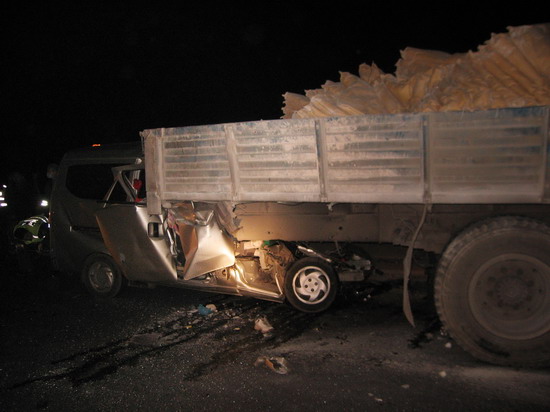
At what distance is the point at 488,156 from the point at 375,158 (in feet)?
3.00

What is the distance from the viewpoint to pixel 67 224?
18.5 feet

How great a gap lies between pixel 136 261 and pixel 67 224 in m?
1.51

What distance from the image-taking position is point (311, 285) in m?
4.54

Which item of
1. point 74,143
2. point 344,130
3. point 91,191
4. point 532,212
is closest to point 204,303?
point 91,191

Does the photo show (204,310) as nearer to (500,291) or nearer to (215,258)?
(215,258)

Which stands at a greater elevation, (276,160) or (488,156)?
(276,160)

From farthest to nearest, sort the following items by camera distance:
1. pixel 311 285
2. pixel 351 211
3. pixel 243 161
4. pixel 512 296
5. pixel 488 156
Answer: pixel 311 285
pixel 351 211
pixel 243 161
pixel 512 296
pixel 488 156

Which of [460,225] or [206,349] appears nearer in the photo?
[460,225]

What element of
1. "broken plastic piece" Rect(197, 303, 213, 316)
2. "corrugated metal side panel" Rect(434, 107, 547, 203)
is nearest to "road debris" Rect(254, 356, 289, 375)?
"broken plastic piece" Rect(197, 303, 213, 316)

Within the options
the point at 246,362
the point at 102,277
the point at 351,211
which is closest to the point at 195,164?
the point at 351,211

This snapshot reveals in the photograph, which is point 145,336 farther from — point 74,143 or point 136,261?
point 74,143

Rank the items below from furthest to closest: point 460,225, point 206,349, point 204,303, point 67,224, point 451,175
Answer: point 67,224 < point 204,303 < point 206,349 < point 460,225 < point 451,175

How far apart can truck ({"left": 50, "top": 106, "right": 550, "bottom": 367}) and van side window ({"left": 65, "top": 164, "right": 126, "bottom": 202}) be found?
0.54 ft

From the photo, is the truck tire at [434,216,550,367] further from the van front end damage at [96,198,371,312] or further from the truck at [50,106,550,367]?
the van front end damage at [96,198,371,312]
